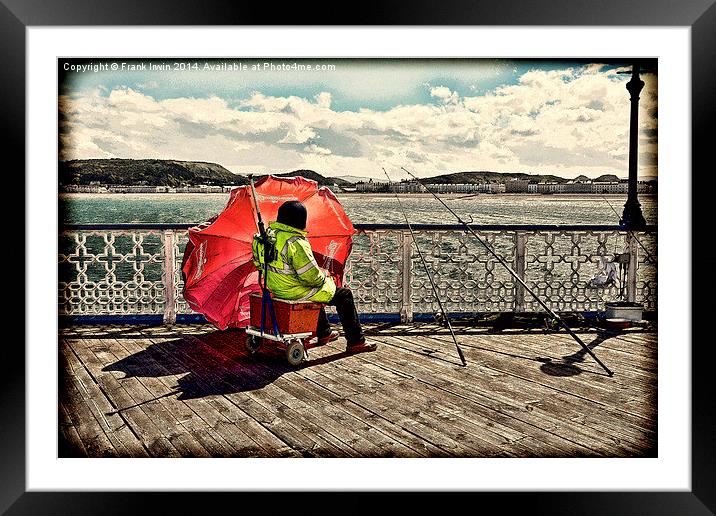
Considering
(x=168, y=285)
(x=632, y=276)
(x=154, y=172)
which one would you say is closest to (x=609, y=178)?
(x=632, y=276)

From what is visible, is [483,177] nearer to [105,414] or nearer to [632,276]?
[632,276]

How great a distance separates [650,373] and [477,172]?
29.5 metres

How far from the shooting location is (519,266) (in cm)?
550

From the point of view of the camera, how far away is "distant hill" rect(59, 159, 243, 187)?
28.1m

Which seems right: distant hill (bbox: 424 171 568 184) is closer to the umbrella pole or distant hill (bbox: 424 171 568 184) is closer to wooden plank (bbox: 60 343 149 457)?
the umbrella pole

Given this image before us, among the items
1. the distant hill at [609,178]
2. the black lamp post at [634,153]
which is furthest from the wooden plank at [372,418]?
the distant hill at [609,178]

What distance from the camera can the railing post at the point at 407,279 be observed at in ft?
17.8

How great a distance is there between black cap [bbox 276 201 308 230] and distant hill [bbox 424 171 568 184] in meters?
24.0

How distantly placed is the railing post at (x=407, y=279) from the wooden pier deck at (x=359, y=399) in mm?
541

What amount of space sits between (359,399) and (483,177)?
94.6 feet
